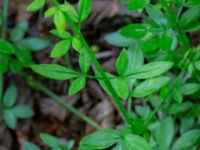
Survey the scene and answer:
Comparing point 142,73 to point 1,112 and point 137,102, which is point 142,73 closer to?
A: point 137,102

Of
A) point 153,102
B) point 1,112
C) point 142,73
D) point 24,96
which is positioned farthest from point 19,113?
point 142,73

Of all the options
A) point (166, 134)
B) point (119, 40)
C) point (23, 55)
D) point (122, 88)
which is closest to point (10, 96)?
point (23, 55)

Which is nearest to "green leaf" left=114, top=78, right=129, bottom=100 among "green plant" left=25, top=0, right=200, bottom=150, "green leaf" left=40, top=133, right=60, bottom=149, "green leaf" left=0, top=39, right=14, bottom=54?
"green plant" left=25, top=0, right=200, bottom=150

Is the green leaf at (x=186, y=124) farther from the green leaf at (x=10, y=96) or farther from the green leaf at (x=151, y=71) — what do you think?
the green leaf at (x=10, y=96)

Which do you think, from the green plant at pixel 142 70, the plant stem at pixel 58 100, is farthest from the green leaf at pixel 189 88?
the plant stem at pixel 58 100

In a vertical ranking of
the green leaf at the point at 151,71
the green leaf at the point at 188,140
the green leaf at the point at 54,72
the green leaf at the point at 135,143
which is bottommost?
the green leaf at the point at 188,140

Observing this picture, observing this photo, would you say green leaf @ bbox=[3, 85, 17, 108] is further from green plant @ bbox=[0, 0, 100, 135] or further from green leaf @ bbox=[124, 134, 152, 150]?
green leaf @ bbox=[124, 134, 152, 150]
